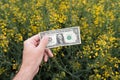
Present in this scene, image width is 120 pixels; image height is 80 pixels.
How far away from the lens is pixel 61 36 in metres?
1.91

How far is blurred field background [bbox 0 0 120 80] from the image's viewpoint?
2.71 metres

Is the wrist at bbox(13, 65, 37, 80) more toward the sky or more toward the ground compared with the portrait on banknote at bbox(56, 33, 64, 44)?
more toward the ground

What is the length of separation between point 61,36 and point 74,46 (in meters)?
0.92

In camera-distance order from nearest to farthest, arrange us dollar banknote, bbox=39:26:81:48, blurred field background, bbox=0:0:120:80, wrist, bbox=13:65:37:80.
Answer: wrist, bbox=13:65:37:80 → us dollar banknote, bbox=39:26:81:48 → blurred field background, bbox=0:0:120:80

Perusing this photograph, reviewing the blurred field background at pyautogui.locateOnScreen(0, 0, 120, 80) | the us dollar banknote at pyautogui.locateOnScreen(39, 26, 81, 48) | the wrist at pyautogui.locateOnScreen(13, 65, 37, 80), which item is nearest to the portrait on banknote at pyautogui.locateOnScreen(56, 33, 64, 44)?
the us dollar banknote at pyautogui.locateOnScreen(39, 26, 81, 48)

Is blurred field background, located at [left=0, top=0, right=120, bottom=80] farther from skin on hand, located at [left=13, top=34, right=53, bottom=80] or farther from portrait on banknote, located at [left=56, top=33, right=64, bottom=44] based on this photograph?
skin on hand, located at [left=13, top=34, right=53, bottom=80]

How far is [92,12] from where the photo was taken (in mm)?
3012

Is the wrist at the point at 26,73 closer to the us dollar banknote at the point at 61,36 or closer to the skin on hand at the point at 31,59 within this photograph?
the skin on hand at the point at 31,59

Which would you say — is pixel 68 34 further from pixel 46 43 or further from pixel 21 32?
pixel 21 32

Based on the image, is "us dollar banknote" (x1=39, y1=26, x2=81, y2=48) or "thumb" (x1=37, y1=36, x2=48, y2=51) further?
"us dollar banknote" (x1=39, y1=26, x2=81, y2=48)

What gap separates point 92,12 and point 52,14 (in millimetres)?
384

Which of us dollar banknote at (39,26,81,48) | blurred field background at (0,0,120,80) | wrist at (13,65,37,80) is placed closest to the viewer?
wrist at (13,65,37,80)

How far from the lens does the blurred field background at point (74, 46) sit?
2711mm

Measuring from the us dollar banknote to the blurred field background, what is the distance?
2.10 ft
